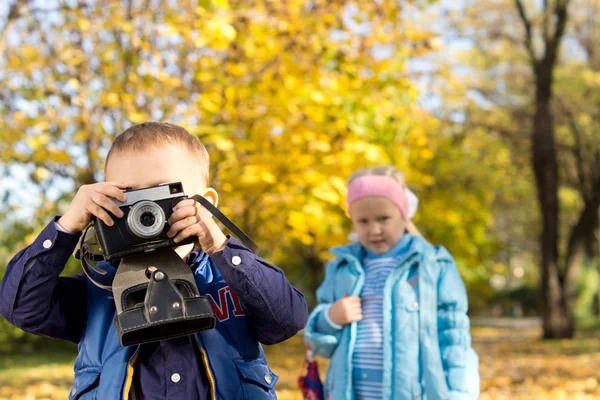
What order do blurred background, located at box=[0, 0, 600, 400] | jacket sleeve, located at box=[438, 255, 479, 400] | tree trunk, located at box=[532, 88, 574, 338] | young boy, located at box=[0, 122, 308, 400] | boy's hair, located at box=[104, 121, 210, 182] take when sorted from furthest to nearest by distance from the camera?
tree trunk, located at box=[532, 88, 574, 338] → blurred background, located at box=[0, 0, 600, 400] → jacket sleeve, located at box=[438, 255, 479, 400] → boy's hair, located at box=[104, 121, 210, 182] → young boy, located at box=[0, 122, 308, 400]

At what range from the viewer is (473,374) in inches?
127

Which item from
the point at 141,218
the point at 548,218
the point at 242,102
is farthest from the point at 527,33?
the point at 141,218

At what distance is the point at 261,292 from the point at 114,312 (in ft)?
1.37

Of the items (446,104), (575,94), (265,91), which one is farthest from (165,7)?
(575,94)

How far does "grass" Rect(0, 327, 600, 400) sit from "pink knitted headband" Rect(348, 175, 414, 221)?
3830mm

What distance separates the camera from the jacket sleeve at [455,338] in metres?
3.21

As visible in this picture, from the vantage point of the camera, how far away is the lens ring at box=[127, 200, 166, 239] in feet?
5.90

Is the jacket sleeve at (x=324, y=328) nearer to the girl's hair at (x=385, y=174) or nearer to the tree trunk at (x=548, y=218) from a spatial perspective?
the girl's hair at (x=385, y=174)

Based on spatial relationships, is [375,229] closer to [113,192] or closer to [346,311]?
[346,311]

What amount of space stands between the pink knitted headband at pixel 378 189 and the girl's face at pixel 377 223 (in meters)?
0.03

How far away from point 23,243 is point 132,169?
590cm

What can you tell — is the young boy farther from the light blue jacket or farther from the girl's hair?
the girl's hair

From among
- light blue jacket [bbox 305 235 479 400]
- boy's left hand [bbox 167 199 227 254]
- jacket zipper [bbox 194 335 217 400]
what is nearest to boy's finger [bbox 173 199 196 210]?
boy's left hand [bbox 167 199 227 254]

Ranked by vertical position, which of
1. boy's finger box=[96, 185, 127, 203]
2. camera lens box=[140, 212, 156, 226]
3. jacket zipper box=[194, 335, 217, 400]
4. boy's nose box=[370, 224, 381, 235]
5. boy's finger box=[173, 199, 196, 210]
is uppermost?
boy's nose box=[370, 224, 381, 235]
